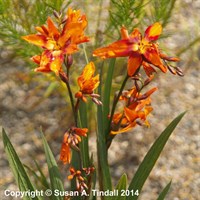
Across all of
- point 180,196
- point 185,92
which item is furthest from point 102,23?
point 180,196

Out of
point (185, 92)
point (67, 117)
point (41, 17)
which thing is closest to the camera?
point (41, 17)

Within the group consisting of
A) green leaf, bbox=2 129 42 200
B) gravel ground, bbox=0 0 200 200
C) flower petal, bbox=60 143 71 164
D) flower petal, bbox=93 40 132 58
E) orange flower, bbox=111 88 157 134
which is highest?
flower petal, bbox=93 40 132 58

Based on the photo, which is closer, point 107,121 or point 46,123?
point 107,121

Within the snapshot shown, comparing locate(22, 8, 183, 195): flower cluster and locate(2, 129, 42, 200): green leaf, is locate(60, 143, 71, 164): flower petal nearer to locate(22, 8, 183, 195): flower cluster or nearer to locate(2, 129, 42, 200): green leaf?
locate(22, 8, 183, 195): flower cluster

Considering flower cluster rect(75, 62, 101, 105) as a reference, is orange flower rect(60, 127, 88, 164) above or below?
below

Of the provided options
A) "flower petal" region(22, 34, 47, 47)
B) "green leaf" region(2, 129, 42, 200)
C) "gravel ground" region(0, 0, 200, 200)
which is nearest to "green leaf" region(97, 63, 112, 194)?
"green leaf" region(2, 129, 42, 200)

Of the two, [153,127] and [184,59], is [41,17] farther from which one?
[184,59]

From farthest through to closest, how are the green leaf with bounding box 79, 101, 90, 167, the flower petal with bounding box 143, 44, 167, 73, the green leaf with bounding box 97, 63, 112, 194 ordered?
the green leaf with bounding box 79, 101, 90, 167
the green leaf with bounding box 97, 63, 112, 194
the flower petal with bounding box 143, 44, 167, 73
